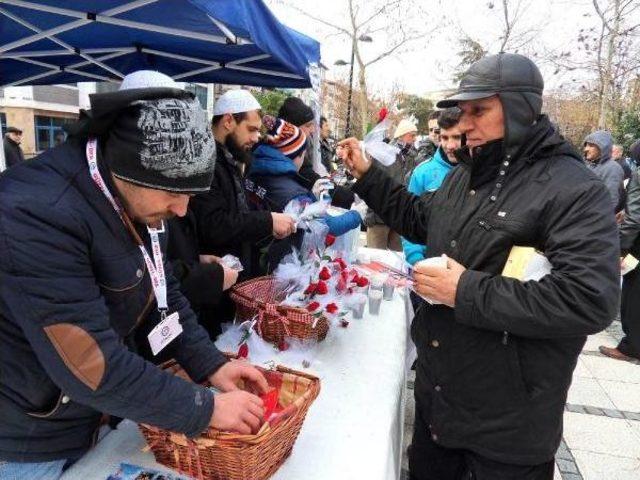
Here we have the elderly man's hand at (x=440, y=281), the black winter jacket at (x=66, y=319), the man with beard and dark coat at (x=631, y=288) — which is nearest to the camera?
the black winter jacket at (x=66, y=319)

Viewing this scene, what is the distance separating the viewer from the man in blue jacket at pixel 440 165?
110 inches

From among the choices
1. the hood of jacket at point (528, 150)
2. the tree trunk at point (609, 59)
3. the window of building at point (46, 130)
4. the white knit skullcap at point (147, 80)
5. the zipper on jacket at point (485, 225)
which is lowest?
the window of building at point (46, 130)

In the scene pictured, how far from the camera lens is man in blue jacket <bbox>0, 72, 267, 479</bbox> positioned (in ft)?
2.97

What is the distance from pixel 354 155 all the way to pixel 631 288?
12.0 ft

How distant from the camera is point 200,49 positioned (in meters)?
3.17

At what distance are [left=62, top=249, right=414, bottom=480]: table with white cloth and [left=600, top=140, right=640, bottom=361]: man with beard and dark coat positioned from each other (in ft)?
9.66

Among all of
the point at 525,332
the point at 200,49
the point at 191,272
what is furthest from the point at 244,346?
the point at 200,49

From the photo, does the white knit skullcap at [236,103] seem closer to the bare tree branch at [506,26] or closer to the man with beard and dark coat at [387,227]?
the man with beard and dark coat at [387,227]

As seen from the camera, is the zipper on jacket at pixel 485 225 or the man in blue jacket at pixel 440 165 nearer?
the zipper on jacket at pixel 485 225

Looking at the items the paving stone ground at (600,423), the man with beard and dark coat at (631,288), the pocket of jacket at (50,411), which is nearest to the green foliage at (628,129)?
the man with beard and dark coat at (631,288)

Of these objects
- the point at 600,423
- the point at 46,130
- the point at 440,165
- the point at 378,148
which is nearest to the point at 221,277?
the point at 378,148

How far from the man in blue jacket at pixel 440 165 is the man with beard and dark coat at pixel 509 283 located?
42.1 inches

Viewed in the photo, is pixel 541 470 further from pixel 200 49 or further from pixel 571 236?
pixel 200 49

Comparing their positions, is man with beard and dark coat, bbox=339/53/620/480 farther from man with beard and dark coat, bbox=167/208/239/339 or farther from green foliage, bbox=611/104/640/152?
green foliage, bbox=611/104/640/152
